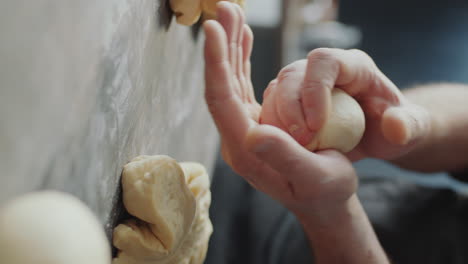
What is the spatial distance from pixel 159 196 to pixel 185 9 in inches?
9.3

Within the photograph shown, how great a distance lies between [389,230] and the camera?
902 mm

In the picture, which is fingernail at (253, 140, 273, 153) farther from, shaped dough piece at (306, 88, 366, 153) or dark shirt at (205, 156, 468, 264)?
dark shirt at (205, 156, 468, 264)

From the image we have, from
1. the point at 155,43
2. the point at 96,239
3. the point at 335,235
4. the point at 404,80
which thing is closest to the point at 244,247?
the point at 335,235

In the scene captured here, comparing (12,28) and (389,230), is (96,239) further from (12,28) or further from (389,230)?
(389,230)

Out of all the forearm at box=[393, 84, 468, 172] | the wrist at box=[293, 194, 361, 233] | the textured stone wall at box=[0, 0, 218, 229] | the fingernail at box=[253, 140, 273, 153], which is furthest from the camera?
the forearm at box=[393, 84, 468, 172]

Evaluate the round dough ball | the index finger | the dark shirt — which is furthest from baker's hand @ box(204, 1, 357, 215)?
the dark shirt

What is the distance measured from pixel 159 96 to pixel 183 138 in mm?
170

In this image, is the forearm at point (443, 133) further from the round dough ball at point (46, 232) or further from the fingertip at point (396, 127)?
the round dough ball at point (46, 232)

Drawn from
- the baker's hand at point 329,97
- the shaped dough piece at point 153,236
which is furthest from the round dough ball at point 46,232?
the baker's hand at point 329,97

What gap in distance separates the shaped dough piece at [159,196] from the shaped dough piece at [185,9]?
195 mm

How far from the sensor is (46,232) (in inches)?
10.7

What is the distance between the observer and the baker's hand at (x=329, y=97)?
0.45m

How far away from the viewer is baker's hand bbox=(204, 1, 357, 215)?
401 mm

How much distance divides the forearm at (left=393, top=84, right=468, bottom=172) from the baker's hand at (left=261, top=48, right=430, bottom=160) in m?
0.34
